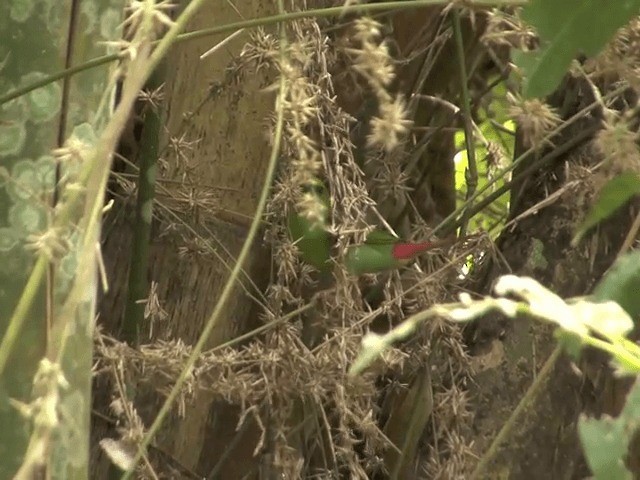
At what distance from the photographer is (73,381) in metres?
0.65

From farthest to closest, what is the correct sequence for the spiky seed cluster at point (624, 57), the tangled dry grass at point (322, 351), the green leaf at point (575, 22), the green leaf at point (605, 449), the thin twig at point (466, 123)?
the thin twig at point (466, 123), the tangled dry grass at point (322, 351), the spiky seed cluster at point (624, 57), the green leaf at point (575, 22), the green leaf at point (605, 449)

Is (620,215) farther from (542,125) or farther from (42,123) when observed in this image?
(42,123)

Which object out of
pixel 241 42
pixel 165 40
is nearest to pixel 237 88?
pixel 241 42

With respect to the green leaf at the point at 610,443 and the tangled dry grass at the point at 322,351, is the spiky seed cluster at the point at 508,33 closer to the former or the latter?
the tangled dry grass at the point at 322,351

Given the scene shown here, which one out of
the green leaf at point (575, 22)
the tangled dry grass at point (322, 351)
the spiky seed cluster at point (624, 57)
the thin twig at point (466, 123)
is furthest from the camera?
the thin twig at point (466, 123)

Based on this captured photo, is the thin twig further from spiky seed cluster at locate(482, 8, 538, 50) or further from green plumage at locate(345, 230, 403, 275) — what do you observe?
spiky seed cluster at locate(482, 8, 538, 50)

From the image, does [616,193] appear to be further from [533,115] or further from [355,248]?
[355,248]

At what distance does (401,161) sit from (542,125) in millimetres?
660

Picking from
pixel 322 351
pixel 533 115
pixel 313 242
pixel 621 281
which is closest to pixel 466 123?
pixel 313 242

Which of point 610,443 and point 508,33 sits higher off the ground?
point 508,33

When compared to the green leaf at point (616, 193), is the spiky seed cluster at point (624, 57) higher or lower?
higher

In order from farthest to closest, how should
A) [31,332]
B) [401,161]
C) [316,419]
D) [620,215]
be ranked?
1. [401,161]
2. [620,215]
3. [316,419]
4. [31,332]

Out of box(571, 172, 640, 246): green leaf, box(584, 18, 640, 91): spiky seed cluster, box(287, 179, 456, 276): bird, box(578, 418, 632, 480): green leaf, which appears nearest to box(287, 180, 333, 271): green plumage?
box(287, 179, 456, 276): bird

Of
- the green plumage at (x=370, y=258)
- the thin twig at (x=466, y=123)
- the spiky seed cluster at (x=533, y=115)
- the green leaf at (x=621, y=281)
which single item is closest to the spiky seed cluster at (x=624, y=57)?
the spiky seed cluster at (x=533, y=115)
